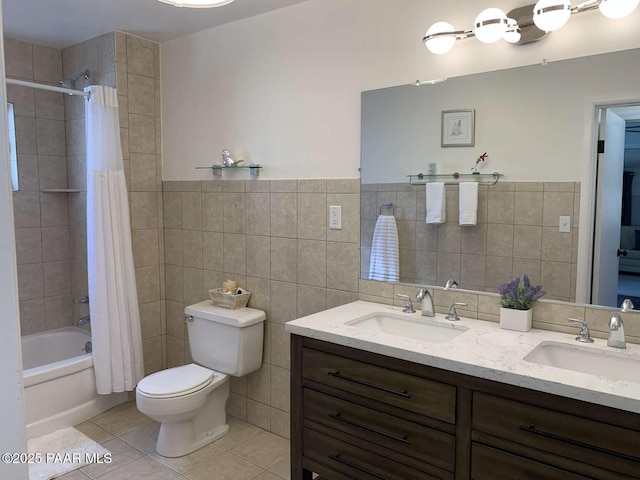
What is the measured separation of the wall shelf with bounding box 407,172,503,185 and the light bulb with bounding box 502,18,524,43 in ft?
1.77

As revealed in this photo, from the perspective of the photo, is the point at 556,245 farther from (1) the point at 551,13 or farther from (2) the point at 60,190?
(2) the point at 60,190

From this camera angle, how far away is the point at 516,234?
206 cm

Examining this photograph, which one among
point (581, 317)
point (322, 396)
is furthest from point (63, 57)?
point (581, 317)

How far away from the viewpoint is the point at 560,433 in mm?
1463

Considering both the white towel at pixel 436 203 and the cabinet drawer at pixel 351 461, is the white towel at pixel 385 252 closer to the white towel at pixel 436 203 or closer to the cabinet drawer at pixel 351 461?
the white towel at pixel 436 203

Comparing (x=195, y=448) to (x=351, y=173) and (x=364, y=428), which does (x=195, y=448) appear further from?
(x=351, y=173)

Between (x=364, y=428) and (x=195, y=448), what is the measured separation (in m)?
1.26

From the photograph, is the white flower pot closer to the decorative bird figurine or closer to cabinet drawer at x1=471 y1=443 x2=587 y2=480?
cabinet drawer at x1=471 y1=443 x2=587 y2=480

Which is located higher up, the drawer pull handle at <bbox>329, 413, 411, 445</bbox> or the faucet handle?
the faucet handle

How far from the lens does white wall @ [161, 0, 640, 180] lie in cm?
206

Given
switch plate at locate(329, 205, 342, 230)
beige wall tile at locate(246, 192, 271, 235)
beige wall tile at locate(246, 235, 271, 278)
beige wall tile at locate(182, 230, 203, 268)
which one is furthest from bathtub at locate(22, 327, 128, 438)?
switch plate at locate(329, 205, 342, 230)

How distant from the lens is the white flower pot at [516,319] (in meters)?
1.96

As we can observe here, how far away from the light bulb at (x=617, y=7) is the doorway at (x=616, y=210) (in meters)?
0.32

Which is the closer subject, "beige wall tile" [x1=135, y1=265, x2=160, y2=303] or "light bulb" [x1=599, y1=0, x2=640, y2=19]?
"light bulb" [x1=599, y1=0, x2=640, y2=19]
